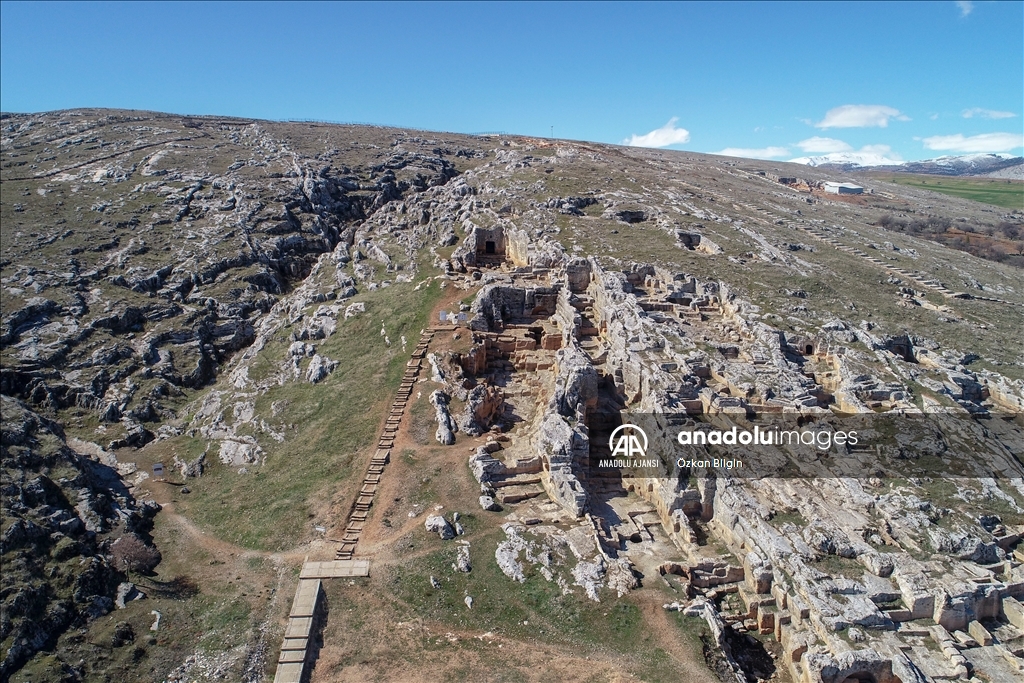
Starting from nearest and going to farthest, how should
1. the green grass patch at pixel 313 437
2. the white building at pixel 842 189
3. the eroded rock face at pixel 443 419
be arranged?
the green grass patch at pixel 313 437 → the eroded rock face at pixel 443 419 → the white building at pixel 842 189

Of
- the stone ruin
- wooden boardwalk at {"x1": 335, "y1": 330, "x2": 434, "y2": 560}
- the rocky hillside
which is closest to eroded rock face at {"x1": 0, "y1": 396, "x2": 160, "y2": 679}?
the rocky hillside

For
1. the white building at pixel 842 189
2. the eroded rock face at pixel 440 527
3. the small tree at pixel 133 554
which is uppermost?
the white building at pixel 842 189

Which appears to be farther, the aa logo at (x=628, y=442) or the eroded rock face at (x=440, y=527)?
the aa logo at (x=628, y=442)

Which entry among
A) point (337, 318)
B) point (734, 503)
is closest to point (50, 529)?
point (337, 318)

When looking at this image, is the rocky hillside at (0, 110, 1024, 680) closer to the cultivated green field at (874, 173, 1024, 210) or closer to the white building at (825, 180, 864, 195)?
the cultivated green field at (874, 173, 1024, 210)

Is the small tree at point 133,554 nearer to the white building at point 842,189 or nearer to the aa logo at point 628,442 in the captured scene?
the aa logo at point 628,442

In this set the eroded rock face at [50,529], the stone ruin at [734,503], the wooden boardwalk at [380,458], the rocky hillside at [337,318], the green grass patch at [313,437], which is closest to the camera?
the stone ruin at [734,503]

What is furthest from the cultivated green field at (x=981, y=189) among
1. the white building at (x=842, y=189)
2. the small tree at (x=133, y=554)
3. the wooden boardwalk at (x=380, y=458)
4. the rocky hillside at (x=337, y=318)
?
the small tree at (x=133, y=554)
